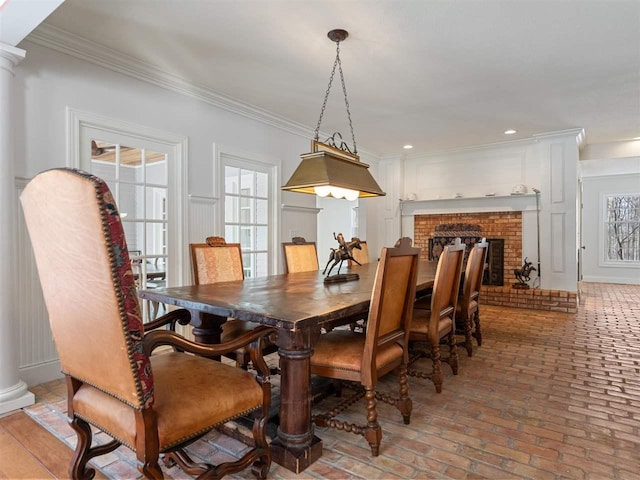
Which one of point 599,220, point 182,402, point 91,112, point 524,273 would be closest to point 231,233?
point 91,112

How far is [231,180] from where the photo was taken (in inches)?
168

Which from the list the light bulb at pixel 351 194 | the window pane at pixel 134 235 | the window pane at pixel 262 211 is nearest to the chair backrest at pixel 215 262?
the window pane at pixel 134 235

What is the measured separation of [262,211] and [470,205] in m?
3.81

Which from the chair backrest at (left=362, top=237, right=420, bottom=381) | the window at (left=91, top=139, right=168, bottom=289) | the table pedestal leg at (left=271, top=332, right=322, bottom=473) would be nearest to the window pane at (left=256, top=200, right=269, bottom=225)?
the window at (left=91, top=139, right=168, bottom=289)

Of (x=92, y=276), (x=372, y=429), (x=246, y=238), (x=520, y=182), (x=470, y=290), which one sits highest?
(x=520, y=182)

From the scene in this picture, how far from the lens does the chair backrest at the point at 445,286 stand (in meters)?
2.39

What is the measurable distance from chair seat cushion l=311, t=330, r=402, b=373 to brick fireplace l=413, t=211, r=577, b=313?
A: 170 inches

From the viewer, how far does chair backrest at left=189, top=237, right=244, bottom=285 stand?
280 cm

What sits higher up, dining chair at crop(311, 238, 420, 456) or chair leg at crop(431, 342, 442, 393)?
dining chair at crop(311, 238, 420, 456)

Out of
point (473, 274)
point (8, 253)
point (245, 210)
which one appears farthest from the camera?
point (245, 210)

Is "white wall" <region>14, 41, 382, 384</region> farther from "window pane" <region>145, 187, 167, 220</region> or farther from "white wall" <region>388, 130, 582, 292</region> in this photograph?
"white wall" <region>388, 130, 582, 292</region>

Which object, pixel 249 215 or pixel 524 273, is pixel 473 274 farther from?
pixel 524 273

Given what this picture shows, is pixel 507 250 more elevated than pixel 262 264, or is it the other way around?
pixel 507 250

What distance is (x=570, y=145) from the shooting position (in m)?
5.40
